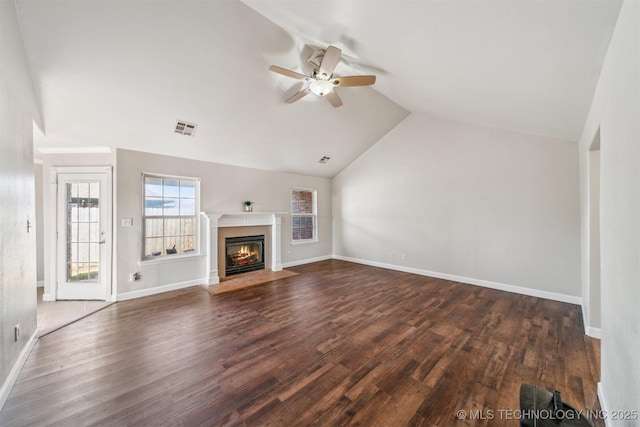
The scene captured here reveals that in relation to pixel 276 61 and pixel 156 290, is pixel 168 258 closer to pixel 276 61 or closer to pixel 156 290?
pixel 156 290

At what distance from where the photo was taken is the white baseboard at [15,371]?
1837 millimetres

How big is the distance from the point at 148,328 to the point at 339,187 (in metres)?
5.37

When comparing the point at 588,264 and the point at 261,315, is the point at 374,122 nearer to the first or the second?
the point at 588,264

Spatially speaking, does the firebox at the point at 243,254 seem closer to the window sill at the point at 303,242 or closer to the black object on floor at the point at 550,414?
the window sill at the point at 303,242

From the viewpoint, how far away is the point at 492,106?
3.16 meters

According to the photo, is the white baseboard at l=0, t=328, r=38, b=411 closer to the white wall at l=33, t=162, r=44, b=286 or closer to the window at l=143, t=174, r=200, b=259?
the window at l=143, t=174, r=200, b=259

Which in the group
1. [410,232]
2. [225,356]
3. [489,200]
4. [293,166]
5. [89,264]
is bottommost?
[225,356]

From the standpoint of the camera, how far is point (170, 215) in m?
4.57

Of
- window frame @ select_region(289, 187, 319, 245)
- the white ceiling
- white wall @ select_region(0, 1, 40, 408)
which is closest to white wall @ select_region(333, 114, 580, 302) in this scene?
the white ceiling

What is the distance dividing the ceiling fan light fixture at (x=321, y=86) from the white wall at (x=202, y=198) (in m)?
2.85

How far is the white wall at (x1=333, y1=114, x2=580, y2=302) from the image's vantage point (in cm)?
388

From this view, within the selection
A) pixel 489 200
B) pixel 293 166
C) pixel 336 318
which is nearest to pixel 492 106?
pixel 489 200

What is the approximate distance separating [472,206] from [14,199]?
20.2 ft

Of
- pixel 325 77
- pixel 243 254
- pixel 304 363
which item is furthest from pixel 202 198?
pixel 304 363
